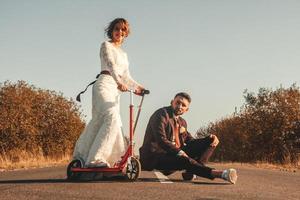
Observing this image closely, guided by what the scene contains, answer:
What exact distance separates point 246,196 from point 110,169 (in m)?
2.26

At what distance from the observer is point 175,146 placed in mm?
7070

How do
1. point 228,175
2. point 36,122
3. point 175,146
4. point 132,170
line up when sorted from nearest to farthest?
point 228,175
point 132,170
point 175,146
point 36,122

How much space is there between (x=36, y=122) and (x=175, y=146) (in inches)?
953

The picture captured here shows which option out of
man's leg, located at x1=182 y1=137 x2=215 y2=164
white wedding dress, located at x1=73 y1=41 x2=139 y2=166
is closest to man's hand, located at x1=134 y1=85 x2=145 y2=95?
white wedding dress, located at x1=73 y1=41 x2=139 y2=166

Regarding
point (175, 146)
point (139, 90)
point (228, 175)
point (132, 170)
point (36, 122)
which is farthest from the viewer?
point (36, 122)

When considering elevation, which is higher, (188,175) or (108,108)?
(108,108)

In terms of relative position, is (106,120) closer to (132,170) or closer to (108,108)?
(108,108)

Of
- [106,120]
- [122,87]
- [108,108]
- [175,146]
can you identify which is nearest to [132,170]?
[175,146]

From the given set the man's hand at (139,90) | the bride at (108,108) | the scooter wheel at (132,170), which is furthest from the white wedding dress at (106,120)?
the scooter wheel at (132,170)

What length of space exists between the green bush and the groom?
71.1 ft

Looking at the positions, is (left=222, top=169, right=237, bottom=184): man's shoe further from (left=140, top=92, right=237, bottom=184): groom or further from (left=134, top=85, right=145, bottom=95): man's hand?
(left=134, top=85, right=145, bottom=95): man's hand

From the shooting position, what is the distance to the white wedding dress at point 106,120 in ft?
23.6

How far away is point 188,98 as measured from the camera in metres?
7.26

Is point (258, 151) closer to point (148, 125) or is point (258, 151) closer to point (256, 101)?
point (256, 101)
